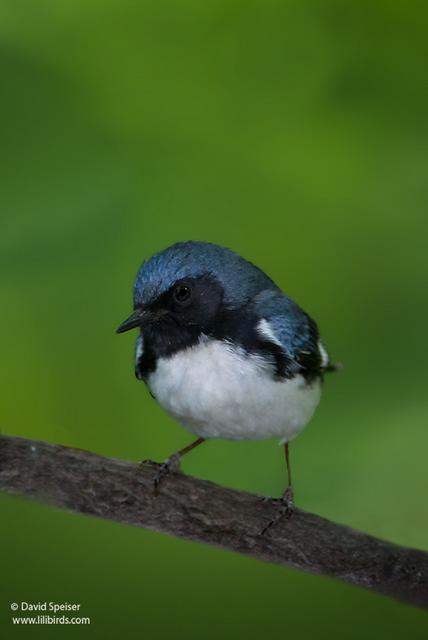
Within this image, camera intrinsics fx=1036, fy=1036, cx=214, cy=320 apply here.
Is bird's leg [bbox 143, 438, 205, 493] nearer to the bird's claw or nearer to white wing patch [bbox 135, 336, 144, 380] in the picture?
the bird's claw

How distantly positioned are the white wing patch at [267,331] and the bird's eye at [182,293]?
0.63 feet

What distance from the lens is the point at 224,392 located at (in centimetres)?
248

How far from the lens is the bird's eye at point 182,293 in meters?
2.52

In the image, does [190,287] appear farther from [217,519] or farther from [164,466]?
[217,519]

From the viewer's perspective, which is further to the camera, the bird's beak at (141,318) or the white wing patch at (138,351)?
the white wing patch at (138,351)

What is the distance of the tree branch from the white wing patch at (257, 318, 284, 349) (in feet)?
Answer: 1.25

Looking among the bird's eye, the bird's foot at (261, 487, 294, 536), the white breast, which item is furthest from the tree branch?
the bird's eye

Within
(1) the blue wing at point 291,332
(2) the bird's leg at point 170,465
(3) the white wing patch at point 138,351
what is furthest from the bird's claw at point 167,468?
(1) the blue wing at point 291,332

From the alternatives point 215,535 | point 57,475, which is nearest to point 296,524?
point 215,535

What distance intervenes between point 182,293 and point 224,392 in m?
0.26

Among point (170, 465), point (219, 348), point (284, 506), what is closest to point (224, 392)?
point (219, 348)

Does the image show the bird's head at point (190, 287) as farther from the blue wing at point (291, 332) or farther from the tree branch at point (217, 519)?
the tree branch at point (217, 519)

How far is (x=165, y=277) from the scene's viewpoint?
2.47 m

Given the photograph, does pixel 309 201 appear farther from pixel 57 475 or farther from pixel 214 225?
pixel 57 475
